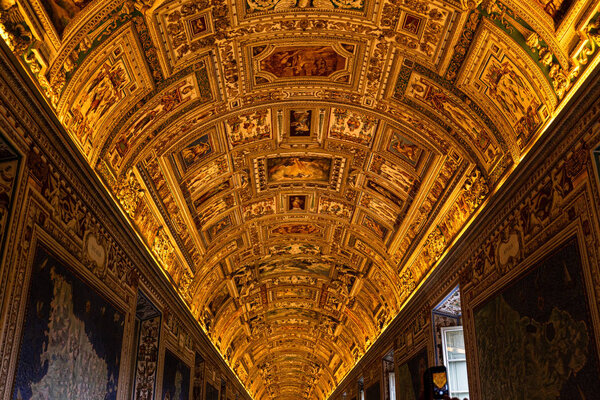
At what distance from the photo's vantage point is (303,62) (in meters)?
13.5

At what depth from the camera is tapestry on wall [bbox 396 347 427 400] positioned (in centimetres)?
1728

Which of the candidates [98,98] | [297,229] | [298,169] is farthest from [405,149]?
[297,229]

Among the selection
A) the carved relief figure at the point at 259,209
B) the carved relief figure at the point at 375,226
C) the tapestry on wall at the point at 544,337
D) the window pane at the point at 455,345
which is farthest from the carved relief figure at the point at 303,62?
the window pane at the point at 455,345

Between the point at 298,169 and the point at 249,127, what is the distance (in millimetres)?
3254

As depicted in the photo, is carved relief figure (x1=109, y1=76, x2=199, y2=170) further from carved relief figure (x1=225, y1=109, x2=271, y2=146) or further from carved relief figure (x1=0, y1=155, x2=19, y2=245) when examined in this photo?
carved relief figure (x1=0, y1=155, x2=19, y2=245)

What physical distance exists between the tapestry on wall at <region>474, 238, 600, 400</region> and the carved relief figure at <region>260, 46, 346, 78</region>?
660 cm

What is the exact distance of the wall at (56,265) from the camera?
764 cm

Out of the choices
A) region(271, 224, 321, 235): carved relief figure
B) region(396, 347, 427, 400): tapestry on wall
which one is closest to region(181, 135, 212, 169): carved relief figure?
region(271, 224, 321, 235): carved relief figure

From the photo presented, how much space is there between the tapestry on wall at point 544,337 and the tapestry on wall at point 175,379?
9731 mm

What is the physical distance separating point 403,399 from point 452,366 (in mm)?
4276

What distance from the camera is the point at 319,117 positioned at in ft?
51.5

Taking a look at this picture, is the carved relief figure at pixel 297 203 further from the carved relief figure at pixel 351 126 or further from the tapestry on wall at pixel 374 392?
the tapestry on wall at pixel 374 392

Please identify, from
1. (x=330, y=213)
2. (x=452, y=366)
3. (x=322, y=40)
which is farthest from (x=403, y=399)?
(x=322, y=40)

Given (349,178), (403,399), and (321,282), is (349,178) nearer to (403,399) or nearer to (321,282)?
(403,399)
